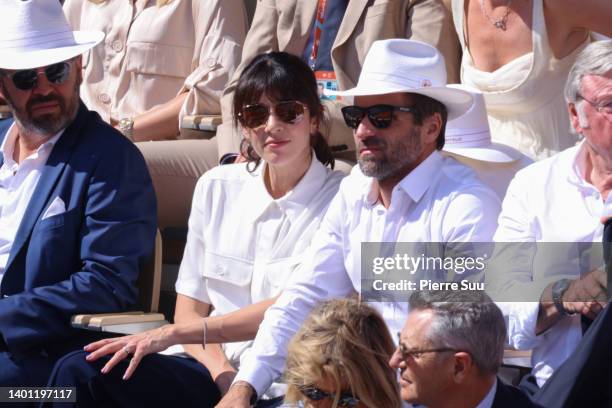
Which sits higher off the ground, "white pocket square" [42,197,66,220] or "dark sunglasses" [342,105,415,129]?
"dark sunglasses" [342,105,415,129]

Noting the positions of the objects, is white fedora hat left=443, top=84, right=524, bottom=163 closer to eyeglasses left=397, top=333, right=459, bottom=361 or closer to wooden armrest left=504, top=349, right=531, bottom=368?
wooden armrest left=504, top=349, right=531, bottom=368

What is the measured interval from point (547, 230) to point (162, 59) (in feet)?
Answer: 10.3

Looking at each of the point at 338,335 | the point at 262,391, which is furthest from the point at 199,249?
the point at 338,335

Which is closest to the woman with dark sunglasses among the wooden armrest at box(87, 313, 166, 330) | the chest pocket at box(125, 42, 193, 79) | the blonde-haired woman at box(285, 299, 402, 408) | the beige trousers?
the wooden armrest at box(87, 313, 166, 330)

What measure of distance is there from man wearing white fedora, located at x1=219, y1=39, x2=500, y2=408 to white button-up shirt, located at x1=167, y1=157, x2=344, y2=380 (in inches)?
13.3

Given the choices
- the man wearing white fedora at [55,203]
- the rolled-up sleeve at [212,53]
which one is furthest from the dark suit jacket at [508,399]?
the rolled-up sleeve at [212,53]

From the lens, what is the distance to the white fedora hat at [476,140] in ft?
15.0

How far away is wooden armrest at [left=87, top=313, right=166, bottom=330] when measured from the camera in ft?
14.1

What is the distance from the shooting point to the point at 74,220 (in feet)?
15.2

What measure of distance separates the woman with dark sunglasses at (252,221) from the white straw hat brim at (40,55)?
0.67 metres

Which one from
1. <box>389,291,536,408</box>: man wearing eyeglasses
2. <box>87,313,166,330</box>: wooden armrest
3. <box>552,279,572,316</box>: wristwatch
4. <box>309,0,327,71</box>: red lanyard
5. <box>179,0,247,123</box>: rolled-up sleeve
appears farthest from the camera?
<box>179,0,247,123</box>: rolled-up sleeve

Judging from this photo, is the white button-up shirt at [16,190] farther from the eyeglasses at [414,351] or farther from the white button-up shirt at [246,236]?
the eyeglasses at [414,351]

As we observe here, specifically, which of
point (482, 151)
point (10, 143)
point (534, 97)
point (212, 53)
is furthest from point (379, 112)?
point (212, 53)

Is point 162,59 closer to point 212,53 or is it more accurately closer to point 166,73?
point 166,73
